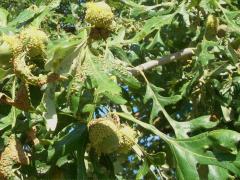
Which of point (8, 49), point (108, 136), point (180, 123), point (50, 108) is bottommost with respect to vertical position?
point (180, 123)

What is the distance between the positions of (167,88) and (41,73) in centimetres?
185

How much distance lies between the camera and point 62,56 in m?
2.26

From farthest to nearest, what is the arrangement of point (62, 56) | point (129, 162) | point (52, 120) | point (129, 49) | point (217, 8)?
point (129, 162) < point (129, 49) < point (217, 8) < point (52, 120) < point (62, 56)

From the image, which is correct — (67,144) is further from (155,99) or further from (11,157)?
(155,99)

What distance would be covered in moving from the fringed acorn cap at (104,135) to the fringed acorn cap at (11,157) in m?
0.31

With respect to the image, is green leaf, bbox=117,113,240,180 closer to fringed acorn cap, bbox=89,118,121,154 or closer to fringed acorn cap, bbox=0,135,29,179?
fringed acorn cap, bbox=89,118,121,154

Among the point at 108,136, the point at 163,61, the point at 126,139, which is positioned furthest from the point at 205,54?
the point at 108,136

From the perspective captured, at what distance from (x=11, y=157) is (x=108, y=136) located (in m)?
0.43

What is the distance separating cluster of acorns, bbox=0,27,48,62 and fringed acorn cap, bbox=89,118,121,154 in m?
0.40

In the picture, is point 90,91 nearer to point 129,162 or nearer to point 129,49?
point 129,49

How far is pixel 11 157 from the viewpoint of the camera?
251 cm

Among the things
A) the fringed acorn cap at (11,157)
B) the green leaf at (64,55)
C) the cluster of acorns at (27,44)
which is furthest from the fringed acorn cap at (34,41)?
the fringed acorn cap at (11,157)

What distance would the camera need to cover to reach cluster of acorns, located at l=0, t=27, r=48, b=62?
7.82 ft

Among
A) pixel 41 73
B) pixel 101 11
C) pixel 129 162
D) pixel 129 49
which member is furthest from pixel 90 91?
pixel 129 162
